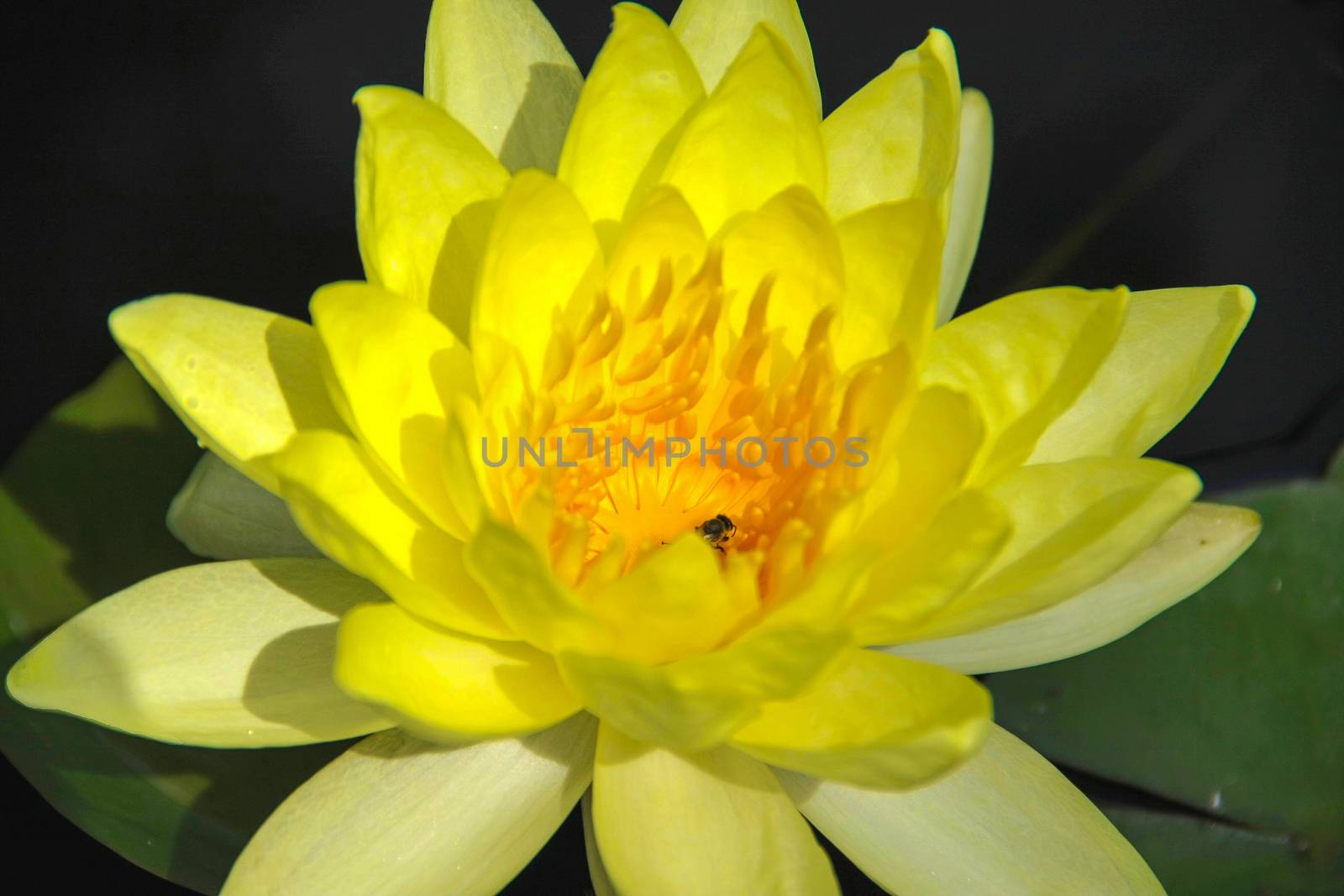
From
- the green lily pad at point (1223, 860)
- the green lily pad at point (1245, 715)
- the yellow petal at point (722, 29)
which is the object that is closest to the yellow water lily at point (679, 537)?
the yellow petal at point (722, 29)

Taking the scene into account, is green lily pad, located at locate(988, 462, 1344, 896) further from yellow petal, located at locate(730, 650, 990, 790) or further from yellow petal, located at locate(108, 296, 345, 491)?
yellow petal, located at locate(108, 296, 345, 491)

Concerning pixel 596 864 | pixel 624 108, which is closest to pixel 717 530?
pixel 596 864

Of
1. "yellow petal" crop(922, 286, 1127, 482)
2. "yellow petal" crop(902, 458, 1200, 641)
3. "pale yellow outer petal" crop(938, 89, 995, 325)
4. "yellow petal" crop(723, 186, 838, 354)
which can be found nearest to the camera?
"yellow petal" crop(902, 458, 1200, 641)

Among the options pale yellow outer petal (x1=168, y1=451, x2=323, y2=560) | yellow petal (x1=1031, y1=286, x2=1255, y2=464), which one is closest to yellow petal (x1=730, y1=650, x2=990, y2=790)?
yellow petal (x1=1031, y1=286, x2=1255, y2=464)

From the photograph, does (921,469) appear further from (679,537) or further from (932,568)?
(679,537)

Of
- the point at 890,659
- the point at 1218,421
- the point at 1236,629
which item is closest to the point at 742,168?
the point at 890,659
